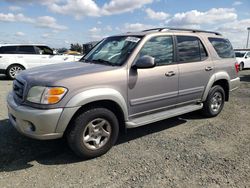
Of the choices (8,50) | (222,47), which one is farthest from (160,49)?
(8,50)

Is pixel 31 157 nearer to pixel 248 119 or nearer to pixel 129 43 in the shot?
pixel 129 43

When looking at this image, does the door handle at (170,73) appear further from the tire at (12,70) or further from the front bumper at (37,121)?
the tire at (12,70)

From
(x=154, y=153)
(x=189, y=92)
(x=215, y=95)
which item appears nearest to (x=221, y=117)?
(x=215, y=95)

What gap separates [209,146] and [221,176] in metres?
1.02

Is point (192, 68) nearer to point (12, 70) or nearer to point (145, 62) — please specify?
point (145, 62)

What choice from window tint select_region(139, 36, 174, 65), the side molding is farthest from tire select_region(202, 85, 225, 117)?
window tint select_region(139, 36, 174, 65)

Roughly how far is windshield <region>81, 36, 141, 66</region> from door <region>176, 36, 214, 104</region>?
101 cm

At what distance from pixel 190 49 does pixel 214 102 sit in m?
1.50

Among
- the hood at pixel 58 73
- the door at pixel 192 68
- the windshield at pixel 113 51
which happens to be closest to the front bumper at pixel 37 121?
the hood at pixel 58 73

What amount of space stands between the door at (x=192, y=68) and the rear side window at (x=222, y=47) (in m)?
0.46

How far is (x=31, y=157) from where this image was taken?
161 inches

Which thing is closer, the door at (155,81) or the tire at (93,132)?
the tire at (93,132)

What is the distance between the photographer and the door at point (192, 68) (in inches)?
205

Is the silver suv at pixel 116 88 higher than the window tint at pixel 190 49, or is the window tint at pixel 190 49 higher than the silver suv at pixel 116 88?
the window tint at pixel 190 49
